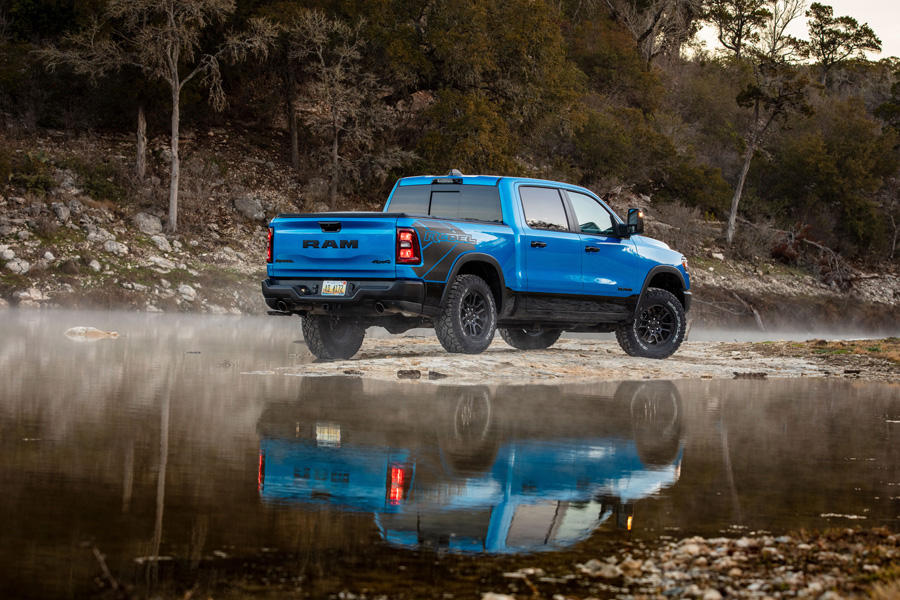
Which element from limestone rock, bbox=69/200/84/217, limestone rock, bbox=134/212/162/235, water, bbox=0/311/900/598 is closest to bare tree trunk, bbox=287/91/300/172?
limestone rock, bbox=134/212/162/235

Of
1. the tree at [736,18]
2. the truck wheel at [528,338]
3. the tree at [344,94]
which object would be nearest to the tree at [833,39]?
the tree at [736,18]

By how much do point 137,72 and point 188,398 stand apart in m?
29.1

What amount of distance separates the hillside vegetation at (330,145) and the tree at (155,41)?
98 mm

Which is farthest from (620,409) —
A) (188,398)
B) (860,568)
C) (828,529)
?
(860,568)

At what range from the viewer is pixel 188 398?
29.7 feet

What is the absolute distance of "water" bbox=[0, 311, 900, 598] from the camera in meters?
4.08

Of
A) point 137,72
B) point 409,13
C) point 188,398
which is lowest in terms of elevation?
point 188,398

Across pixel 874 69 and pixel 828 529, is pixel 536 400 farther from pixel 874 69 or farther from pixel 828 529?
pixel 874 69

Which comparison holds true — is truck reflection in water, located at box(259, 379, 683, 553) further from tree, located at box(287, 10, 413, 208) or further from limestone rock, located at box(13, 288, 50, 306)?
tree, located at box(287, 10, 413, 208)

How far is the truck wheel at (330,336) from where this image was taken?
44.4 feet

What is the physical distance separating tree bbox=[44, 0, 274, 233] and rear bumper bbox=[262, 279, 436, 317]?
20.2 metres

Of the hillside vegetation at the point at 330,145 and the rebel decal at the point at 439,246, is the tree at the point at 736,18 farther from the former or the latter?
the rebel decal at the point at 439,246

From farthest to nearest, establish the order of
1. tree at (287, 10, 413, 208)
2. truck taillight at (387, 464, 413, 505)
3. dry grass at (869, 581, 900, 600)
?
tree at (287, 10, 413, 208) → truck taillight at (387, 464, 413, 505) → dry grass at (869, 581, 900, 600)

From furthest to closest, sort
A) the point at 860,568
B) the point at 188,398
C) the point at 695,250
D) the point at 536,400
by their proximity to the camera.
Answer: the point at 695,250, the point at 536,400, the point at 188,398, the point at 860,568
